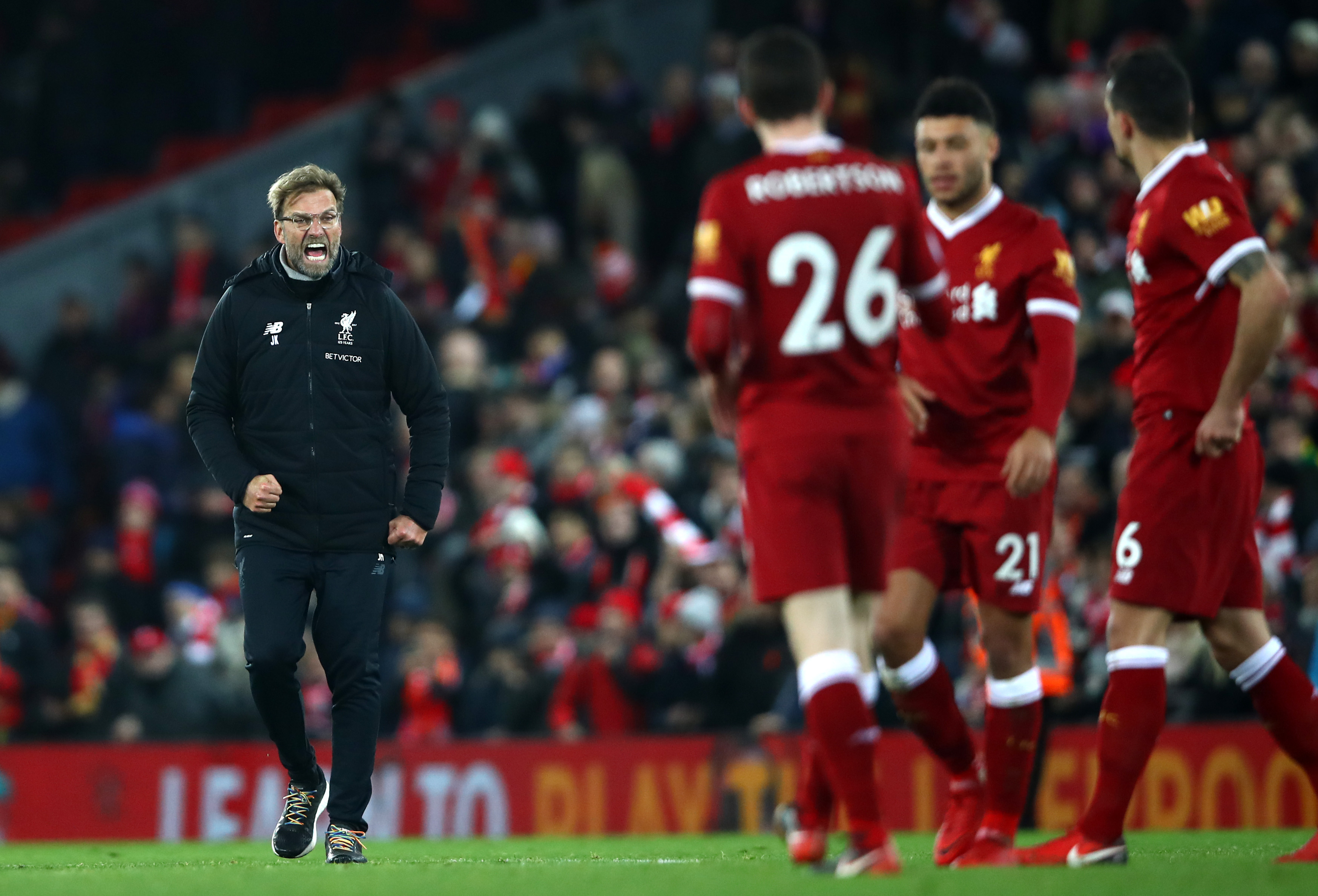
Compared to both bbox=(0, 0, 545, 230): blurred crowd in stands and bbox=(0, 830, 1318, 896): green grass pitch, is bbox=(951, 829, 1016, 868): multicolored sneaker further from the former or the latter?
bbox=(0, 0, 545, 230): blurred crowd in stands

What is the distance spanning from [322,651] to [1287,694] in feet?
11.5

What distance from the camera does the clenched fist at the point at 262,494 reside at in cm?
734

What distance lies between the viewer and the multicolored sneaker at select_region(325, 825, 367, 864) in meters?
7.21

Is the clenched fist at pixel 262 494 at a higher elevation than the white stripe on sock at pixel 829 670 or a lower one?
higher

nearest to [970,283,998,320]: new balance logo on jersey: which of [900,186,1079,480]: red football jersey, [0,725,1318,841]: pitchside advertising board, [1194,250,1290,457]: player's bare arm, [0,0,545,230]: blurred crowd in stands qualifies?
[900,186,1079,480]: red football jersey

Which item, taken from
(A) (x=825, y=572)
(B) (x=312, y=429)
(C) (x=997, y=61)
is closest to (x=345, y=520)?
(B) (x=312, y=429)

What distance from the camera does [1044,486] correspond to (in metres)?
6.60

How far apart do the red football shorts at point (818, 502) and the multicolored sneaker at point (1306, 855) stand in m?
1.77

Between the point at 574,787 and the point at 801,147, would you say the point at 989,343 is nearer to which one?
the point at 801,147

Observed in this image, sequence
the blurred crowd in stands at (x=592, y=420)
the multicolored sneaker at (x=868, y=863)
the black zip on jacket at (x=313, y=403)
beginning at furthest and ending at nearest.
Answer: the blurred crowd in stands at (x=592, y=420) → the black zip on jacket at (x=313, y=403) → the multicolored sneaker at (x=868, y=863)

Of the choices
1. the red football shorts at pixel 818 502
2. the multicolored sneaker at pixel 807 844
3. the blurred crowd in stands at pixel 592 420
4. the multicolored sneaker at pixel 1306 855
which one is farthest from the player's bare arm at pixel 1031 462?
the blurred crowd in stands at pixel 592 420

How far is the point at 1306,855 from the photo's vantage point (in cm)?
633

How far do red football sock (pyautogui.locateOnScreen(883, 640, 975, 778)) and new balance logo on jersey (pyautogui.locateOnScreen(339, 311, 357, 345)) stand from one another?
244cm

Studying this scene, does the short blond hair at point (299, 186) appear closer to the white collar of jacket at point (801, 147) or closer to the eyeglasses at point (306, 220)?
the eyeglasses at point (306, 220)
